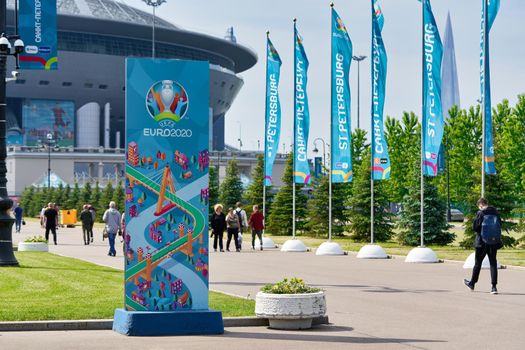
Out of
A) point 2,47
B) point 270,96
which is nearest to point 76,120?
point 270,96

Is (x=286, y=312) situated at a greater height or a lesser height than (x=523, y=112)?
lesser

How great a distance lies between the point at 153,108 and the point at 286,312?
321 cm

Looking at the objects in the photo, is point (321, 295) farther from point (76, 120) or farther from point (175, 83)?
point (76, 120)

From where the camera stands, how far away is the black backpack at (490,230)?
19.4 meters

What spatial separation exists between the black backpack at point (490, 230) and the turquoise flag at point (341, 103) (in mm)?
14620

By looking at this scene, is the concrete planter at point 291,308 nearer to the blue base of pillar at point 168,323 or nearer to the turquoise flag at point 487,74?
the blue base of pillar at point 168,323

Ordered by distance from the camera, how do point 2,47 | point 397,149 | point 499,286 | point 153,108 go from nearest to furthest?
point 153,108
point 499,286
point 2,47
point 397,149

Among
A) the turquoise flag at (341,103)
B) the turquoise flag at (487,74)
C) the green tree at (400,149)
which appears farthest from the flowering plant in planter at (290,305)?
the green tree at (400,149)

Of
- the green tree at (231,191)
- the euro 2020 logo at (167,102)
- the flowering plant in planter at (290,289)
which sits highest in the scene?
the euro 2020 logo at (167,102)

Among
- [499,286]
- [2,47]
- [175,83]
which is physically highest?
[2,47]

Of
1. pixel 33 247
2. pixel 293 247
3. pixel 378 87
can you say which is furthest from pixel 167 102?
pixel 293 247

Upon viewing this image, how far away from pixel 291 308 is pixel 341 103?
21032 millimetres

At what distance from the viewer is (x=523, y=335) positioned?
43.2ft

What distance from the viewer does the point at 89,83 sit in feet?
477
